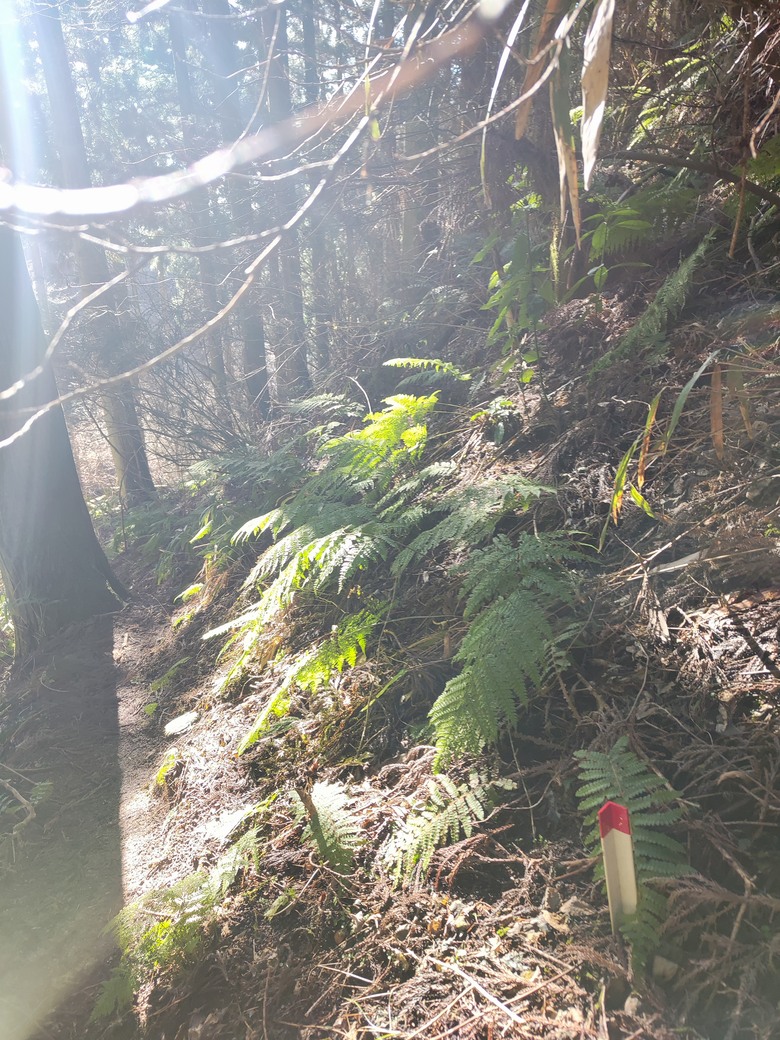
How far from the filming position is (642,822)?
5.41 ft

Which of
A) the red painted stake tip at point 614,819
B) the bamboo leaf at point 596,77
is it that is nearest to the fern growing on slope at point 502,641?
the red painted stake tip at point 614,819

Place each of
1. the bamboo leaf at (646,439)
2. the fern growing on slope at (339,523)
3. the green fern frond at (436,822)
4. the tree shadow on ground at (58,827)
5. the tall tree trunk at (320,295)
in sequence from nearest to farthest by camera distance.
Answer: the bamboo leaf at (646,439), the green fern frond at (436,822), the tree shadow on ground at (58,827), the fern growing on slope at (339,523), the tall tree trunk at (320,295)

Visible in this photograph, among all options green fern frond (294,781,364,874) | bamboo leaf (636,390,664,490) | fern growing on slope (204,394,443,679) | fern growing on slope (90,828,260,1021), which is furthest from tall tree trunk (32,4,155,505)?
bamboo leaf (636,390,664,490)

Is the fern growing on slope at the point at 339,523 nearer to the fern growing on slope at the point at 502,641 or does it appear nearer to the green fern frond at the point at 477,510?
the green fern frond at the point at 477,510

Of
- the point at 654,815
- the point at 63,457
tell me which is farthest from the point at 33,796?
the point at 654,815

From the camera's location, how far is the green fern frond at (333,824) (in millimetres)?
2127

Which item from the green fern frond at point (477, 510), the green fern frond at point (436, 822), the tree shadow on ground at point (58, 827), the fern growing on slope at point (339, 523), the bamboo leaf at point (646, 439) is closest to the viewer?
the bamboo leaf at point (646, 439)

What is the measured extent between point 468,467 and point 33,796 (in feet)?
10.8

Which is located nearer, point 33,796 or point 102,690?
point 33,796

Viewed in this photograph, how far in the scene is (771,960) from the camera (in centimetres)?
140

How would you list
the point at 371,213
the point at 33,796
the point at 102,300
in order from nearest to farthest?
1. the point at 33,796
2. the point at 371,213
3. the point at 102,300

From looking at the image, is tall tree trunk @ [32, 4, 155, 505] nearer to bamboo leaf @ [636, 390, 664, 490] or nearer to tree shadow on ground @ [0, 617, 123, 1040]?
tree shadow on ground @ [0, 617, 123, 1040]

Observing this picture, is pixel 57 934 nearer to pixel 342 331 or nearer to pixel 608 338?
pixel 608 338

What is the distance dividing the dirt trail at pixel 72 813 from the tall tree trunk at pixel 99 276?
12.6 ft
